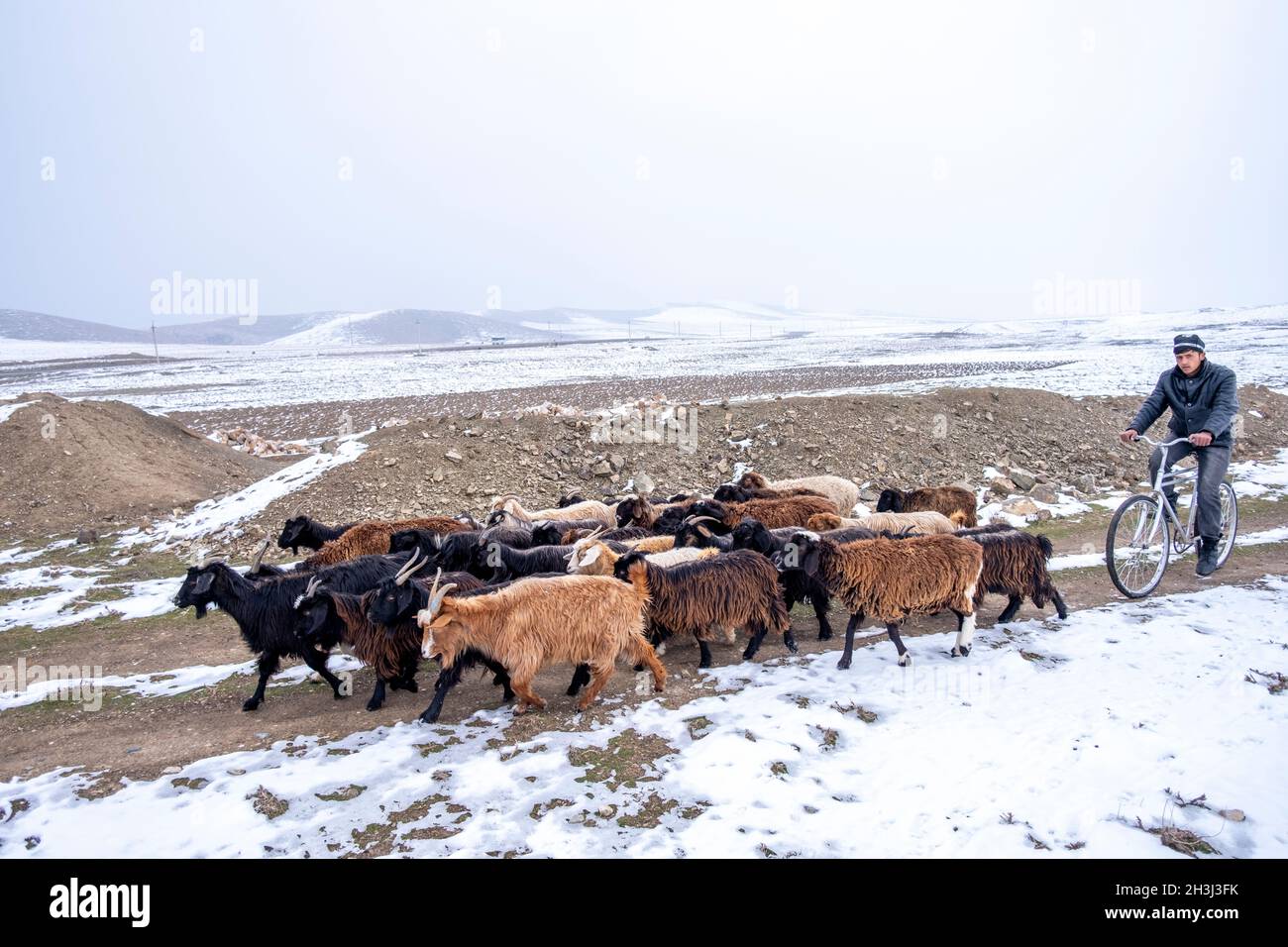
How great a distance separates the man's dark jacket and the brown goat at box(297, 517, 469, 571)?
8529 mm

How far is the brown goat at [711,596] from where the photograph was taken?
22.9 ft

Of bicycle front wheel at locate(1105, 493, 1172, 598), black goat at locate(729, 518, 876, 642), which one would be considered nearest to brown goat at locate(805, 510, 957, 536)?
black goat at locate(729, 518, 876, 642)

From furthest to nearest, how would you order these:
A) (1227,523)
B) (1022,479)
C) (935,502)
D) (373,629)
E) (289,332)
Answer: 1. (289,332)
2. (1022,479)
3. (935,502)
4. (1227,523)
5. (373,629)

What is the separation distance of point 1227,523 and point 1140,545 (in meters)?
1.56

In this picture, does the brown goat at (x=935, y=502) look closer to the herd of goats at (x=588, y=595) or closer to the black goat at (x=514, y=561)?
the herd of goats at (x=588, y=595)

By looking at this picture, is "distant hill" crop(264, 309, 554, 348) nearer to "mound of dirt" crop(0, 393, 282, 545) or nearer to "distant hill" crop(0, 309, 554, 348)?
"distant hill" crop(0, 309, 554, 348)

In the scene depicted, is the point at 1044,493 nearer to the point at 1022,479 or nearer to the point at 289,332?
the point at 1022,479

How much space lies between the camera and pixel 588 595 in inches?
248

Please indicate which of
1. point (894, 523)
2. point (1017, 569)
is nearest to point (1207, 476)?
point (1017, 569)

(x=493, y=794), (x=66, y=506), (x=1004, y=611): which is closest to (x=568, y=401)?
(x=66, y=506)

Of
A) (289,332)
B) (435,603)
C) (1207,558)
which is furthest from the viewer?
Answer: (289,332)

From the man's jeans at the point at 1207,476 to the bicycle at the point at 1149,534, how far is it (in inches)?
3.7
